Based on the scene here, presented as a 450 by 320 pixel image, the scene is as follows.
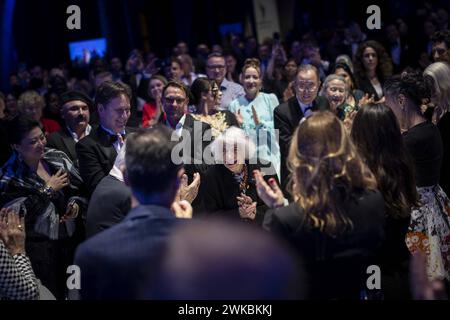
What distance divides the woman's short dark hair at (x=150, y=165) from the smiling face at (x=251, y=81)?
4137 millimetres

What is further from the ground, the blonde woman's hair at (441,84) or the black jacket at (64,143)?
the blonde woman's hair at (441,84)

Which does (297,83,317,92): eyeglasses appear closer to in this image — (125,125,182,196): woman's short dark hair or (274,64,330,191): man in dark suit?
(274,64,330,191): man in dark suit

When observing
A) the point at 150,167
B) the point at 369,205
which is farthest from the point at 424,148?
the point at 150,167

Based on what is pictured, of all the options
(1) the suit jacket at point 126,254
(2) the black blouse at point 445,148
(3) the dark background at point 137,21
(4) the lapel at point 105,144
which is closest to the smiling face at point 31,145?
(4) the lapel at point 105,144

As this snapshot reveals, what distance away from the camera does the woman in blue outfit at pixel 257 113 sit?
6.26m

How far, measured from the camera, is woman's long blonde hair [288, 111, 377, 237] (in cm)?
256

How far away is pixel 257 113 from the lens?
6.49 m

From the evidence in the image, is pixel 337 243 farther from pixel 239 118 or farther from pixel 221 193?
pixel 239 118

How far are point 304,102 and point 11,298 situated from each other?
11.8 feet

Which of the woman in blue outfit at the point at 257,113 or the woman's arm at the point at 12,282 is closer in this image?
the woman's arm at the point at 12,282

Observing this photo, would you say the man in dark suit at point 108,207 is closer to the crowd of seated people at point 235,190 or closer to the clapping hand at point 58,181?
the crowd of seated people at point 235,190

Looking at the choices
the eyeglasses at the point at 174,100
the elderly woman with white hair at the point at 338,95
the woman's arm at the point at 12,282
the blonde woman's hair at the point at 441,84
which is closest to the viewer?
the woman's arm at the point at 12,282

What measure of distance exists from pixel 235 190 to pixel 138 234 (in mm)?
2103
